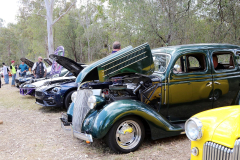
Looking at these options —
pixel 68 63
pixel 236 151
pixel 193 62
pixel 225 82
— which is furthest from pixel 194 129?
pixel 68 63

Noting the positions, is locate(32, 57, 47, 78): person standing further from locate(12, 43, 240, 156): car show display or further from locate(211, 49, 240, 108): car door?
locate(211, 49, 240, 108): car door

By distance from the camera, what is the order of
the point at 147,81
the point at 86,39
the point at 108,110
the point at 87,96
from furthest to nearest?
the point at 86,39, the point at 147,81, the point at 87,96, the point at 108,110

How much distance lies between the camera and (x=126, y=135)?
3824mm

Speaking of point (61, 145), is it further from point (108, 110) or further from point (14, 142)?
point (108, 110)

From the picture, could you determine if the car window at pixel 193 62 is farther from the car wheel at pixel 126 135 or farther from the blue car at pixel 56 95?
the blue car at pixel 56 95

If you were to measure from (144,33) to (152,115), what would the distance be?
8899mm

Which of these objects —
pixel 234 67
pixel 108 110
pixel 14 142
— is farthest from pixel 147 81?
pixel 14 142

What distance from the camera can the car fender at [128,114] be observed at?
3521 millimetres

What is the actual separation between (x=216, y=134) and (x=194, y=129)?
11.2 inches

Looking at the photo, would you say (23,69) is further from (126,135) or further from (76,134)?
(126,135)

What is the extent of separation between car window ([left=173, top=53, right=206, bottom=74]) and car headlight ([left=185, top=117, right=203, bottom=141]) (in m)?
1.93

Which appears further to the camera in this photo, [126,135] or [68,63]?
[68,63]

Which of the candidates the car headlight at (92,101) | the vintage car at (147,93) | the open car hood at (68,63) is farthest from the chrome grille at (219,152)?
the open car hood at (68,63)

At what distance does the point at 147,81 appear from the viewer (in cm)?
436
